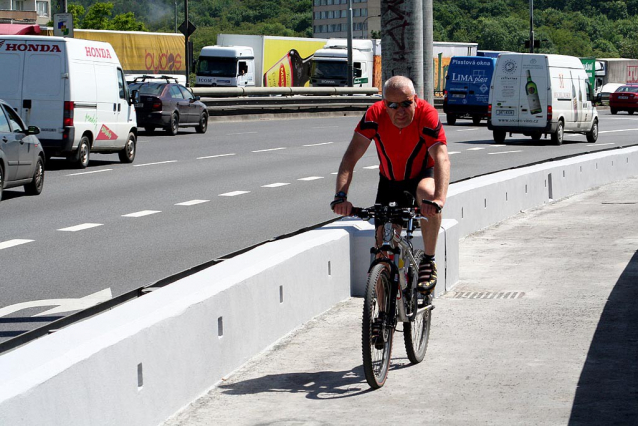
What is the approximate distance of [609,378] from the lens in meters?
6.62

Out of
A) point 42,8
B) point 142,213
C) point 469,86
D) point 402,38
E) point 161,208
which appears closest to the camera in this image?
point 402,38

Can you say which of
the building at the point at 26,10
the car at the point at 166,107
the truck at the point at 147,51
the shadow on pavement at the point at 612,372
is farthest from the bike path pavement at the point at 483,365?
the building at the point at 26,10

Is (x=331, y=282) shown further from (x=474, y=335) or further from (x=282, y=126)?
(x=282, y=126)

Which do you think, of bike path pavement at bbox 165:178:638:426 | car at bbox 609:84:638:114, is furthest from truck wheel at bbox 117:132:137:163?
car at bbox 609:84:638:114

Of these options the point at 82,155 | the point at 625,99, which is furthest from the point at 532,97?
the point at 625,99

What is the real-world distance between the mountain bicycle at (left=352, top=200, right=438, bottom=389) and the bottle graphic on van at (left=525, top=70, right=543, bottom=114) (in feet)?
88.0

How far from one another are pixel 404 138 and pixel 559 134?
92.4 feet

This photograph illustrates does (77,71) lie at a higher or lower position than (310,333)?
higher

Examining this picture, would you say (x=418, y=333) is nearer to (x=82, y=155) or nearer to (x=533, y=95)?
(x=82, y=155)

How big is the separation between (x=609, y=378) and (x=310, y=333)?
2157mm

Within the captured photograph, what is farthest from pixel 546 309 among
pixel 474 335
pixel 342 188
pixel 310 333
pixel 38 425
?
pixel 38 425

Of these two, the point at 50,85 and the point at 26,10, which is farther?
the point at 26,10

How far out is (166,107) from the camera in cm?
3500

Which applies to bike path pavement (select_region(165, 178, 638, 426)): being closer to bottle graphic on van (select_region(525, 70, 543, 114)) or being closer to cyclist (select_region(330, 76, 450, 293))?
cyclist (select_region(330, 76, 450, 293))
